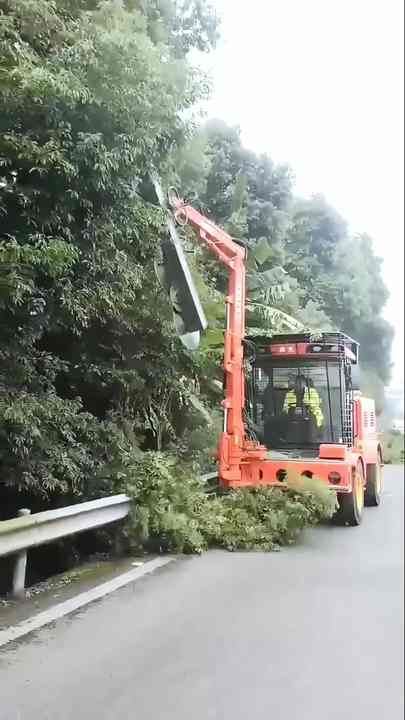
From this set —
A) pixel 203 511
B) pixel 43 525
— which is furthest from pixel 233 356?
pixel 43 525

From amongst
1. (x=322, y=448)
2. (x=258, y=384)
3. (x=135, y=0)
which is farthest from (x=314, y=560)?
(x=135, y=0)

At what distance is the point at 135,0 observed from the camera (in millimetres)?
6594

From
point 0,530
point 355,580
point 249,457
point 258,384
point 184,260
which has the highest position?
point 184,260

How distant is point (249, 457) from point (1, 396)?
3.54 metres

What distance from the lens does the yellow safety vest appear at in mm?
8383

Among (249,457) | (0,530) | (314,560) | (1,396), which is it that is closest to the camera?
(0,530)

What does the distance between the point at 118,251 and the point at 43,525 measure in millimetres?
2783

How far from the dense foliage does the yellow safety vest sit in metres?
0.74

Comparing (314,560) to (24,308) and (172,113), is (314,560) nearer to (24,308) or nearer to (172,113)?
(24,308)

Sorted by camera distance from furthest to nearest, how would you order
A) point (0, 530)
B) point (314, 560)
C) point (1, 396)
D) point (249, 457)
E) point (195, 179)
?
point (249, 457)
point (195, 179)
point (314, 560)
point (1, 396)
point (0, 530)

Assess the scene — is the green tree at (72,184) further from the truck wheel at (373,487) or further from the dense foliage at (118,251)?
the truck wheel at (373,487)

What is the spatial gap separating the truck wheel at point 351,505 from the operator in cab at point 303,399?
1.21 meters

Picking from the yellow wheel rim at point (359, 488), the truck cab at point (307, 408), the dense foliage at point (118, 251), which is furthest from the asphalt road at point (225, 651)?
→ the yellow wheel rim at point (359, 488)

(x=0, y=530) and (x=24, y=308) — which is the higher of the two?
(x=24, y=308)
